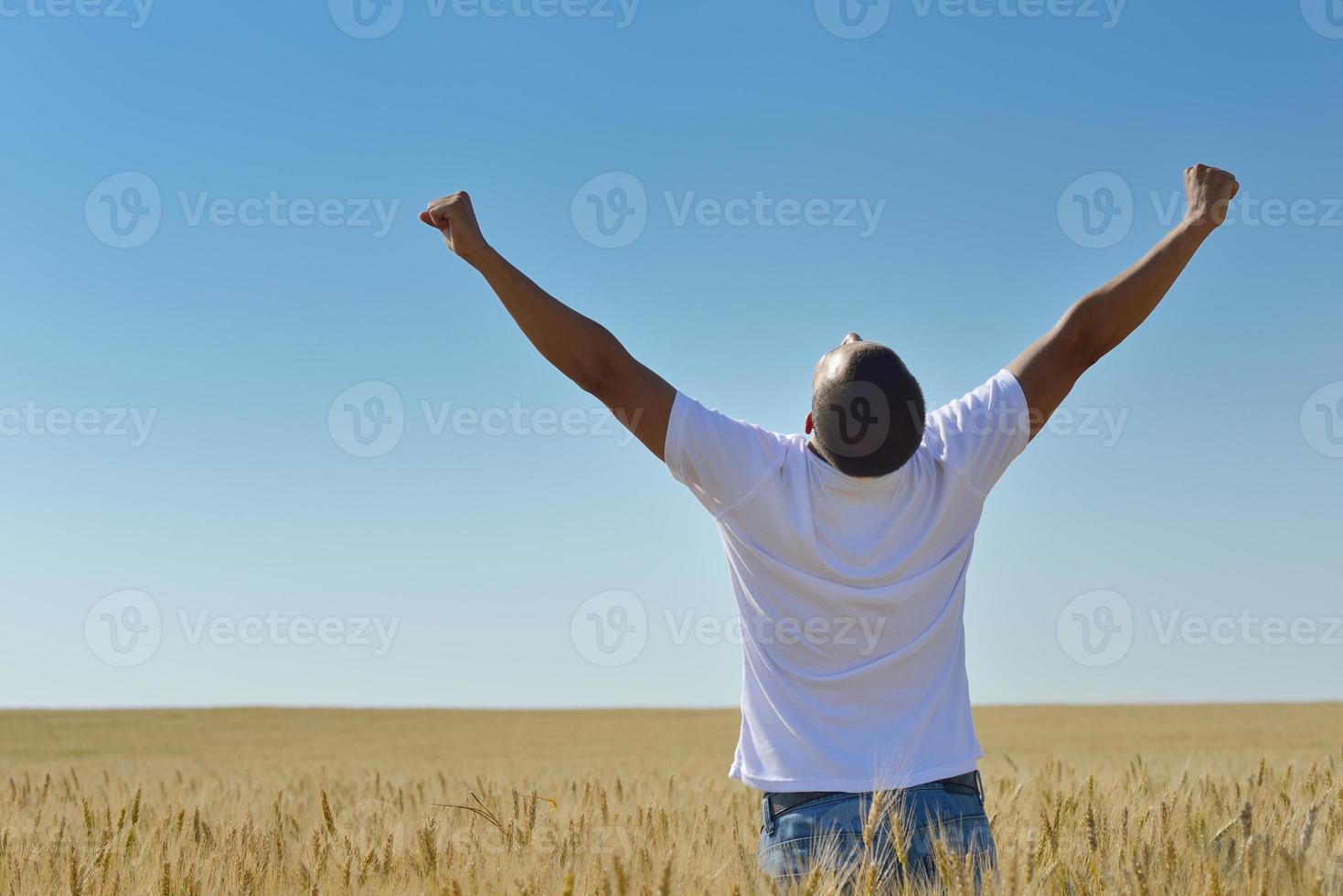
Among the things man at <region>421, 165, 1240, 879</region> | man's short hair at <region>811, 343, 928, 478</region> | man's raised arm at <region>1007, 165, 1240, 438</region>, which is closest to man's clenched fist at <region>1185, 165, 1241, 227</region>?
man's raised arm at <region>1007, 165, 1240, 438</region>

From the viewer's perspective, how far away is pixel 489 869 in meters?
3.12

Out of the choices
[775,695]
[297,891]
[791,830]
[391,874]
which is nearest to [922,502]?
[775,695]

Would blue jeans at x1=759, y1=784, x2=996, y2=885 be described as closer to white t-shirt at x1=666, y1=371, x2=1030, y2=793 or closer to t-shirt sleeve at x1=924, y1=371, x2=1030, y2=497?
white t-shirt at x1=666, y1=371, x2=1030, y2=793

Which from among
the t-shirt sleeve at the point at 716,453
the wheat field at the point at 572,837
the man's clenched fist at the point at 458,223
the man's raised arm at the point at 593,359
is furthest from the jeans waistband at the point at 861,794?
the man's clenched fist at the point at 458,223

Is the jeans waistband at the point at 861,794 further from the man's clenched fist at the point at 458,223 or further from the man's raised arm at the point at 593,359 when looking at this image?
the man's clenched fist at the point at 458,223

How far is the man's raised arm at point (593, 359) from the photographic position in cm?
293

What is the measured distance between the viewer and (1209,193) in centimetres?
359

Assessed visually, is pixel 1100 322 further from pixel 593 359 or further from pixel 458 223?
pixel 458 223

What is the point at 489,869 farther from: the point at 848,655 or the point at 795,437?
the point at 795,437

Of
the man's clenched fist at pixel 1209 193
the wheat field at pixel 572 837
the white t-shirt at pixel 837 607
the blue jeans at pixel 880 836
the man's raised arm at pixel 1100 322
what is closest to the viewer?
the blue jeans at pixel 880 836

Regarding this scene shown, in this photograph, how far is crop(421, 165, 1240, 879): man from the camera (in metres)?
2.85

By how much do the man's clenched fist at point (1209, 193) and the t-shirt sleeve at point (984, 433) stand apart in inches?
36.3

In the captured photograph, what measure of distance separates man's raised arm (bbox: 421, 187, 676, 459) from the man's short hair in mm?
427

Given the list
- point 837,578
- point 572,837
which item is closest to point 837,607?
point 837,578
